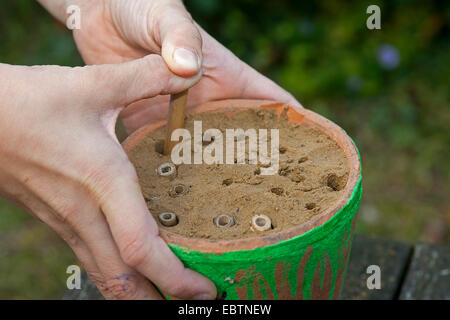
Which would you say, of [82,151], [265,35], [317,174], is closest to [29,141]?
[82,151]

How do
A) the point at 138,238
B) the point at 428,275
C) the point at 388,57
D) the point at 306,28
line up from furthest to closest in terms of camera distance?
1. the point at 306,28
2. the point at 388,57
3. the point at 428,275
4. the point at 138,238

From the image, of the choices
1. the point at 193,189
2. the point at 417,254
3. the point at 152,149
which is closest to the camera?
the point at 193,189

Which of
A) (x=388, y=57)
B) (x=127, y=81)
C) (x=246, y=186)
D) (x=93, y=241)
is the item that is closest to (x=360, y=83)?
(x=388, y=57)

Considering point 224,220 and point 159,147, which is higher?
point 159,147

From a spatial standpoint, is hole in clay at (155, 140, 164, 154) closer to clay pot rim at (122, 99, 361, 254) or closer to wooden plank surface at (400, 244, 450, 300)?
clay pot rim at (122, 99, 361, 254)

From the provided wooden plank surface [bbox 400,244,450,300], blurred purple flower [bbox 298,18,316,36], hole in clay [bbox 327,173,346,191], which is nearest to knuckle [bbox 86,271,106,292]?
hole in clay [bbox 327,173,346,191]

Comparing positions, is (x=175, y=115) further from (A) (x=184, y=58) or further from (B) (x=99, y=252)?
(B) (x=99, y=252)

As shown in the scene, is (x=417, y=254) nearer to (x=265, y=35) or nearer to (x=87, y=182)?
(x=87, y=182)
